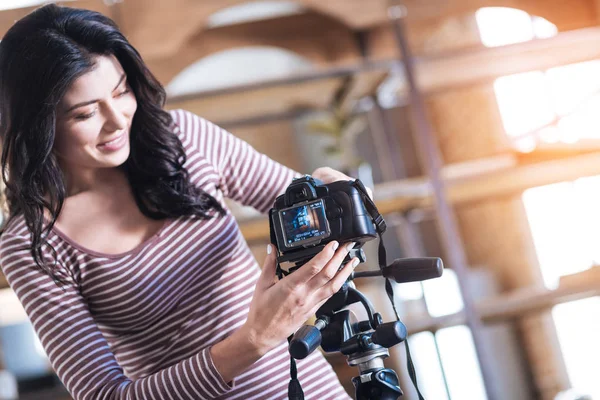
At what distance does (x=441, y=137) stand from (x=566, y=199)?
700 mm

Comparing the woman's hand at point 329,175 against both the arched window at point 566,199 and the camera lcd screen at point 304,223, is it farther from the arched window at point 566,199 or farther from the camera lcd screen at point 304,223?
the arched window at point 566,199

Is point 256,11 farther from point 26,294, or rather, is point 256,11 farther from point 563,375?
point 563,375

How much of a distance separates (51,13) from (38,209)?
26 centimetres

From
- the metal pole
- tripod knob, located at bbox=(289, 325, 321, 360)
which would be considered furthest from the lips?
the metal pole

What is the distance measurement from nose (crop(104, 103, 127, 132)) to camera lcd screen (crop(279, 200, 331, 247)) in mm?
283

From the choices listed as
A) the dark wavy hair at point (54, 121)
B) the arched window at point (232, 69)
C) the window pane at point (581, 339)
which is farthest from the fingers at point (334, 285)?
the window pane at point (581, 339)

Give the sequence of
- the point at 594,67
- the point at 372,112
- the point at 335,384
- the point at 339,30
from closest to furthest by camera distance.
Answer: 1. the point at 335,384
2. the point at 339,30
3. the point at 372,112
4. the point at 594,67

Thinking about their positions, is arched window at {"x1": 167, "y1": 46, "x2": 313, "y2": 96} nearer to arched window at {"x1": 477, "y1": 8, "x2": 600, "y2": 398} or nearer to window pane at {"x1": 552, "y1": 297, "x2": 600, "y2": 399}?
arched window at {"x1": 477, "y1": 8, "x2": 600, "y2": 398}

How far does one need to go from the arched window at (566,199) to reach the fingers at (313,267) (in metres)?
2.68

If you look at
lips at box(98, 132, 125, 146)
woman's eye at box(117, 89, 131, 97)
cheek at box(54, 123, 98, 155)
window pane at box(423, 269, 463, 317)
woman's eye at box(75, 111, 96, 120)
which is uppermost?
woman's eye at box(117, 89, 131, 97)

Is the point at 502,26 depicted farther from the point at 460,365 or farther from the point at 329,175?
A: the point at 329,175

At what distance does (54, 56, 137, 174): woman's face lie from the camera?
0.92 meters

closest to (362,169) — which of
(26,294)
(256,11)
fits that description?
(256,11)

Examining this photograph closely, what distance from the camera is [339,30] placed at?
9.07 feet
